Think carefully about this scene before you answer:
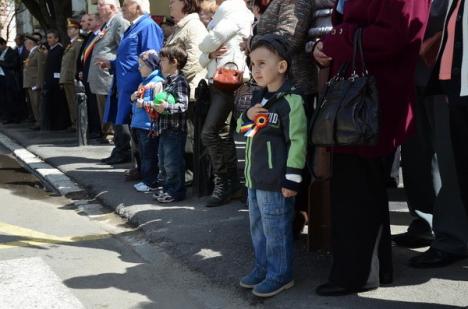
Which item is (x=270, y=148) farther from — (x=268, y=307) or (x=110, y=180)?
(x=110, y=180)

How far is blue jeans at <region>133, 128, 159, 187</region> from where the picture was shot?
635cm

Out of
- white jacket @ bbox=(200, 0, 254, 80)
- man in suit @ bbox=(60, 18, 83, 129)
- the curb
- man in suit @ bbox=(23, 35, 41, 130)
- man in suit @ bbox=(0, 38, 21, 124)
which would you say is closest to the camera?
white jacket @ bbox=(200, 0, 254, 80)

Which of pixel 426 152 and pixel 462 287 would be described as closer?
pixel 462 287

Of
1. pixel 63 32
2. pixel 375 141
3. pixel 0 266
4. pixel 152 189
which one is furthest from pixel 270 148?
pixel 63 32

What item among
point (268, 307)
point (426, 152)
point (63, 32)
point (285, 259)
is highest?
point (63, 32)

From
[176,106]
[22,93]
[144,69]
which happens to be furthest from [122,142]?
[22,93]

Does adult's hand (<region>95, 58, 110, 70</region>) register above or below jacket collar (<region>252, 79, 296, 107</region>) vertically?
above

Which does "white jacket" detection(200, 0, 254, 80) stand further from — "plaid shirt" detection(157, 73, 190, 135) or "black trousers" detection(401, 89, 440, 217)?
"black trousers" detection(401, 89, 440, 217)

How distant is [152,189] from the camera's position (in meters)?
6.45

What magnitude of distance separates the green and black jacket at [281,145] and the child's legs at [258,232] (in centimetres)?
13

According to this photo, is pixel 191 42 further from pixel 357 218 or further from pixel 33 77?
pixel 33 77

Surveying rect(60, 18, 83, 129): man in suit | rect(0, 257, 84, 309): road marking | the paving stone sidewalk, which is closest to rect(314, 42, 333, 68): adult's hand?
the paving stone sidewalk

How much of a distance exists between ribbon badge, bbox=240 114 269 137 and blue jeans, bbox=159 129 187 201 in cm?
220

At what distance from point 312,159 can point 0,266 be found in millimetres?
2289
